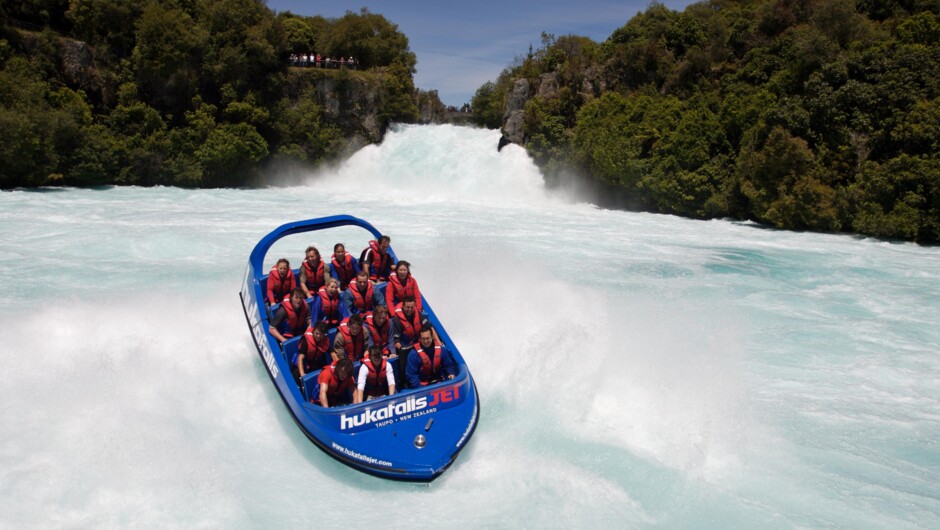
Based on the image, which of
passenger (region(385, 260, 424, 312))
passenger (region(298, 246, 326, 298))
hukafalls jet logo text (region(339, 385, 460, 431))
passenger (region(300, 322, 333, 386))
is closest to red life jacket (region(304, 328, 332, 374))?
passenger (region(300, 322, 333, 386))

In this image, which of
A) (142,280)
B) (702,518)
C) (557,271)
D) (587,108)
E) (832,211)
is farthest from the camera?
(587,108)

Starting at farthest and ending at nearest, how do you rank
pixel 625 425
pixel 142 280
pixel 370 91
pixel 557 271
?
pixel 370 91
pixel 557 271
pixel 142 280
pixel 625 425

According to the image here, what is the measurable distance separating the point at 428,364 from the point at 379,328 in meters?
0.89

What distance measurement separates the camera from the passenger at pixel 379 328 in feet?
25.1

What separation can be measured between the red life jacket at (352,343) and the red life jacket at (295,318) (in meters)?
0.98

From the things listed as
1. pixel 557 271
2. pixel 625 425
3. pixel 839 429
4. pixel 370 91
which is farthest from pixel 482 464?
pixel 370 91

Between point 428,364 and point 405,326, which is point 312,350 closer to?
point 405,326

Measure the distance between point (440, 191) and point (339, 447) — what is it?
2617 centimetres

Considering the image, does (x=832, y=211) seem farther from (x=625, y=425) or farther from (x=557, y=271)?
(x=625, y=425)

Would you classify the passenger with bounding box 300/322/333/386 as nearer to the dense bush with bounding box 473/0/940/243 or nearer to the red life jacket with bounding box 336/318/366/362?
the red life jacket with bounding box 336/318/366/362

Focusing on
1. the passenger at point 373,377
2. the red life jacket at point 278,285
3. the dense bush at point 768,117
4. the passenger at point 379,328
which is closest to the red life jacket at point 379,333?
the passenger at point 379,328

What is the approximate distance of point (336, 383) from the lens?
6770 millimetres

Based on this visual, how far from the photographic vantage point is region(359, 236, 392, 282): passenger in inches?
385

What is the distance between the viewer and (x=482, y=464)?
261 inches
